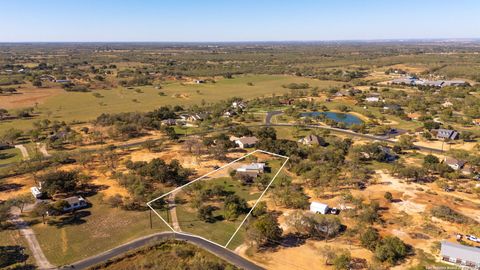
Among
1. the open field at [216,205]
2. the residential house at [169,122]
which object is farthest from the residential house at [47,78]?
the open field at [216,205]

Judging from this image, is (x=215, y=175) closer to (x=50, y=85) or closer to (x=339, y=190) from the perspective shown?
(x=339, y=190)

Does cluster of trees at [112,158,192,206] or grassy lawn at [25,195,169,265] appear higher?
cluster of trees at [112,158,192,206]

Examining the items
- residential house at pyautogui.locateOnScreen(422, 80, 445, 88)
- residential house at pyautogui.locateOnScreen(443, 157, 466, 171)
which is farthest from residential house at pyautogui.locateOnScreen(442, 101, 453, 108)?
residential house at pyautogui.locateOnScreen(443, 157, 466, 171)

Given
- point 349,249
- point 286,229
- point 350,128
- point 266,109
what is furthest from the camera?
point 266,109

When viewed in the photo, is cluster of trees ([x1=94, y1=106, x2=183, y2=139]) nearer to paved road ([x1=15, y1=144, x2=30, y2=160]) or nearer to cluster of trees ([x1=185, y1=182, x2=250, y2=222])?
paved road ([x1=15, y1=144, x2=30, y2=160])

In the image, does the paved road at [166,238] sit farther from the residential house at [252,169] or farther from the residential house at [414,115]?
the residential house at [414,115]

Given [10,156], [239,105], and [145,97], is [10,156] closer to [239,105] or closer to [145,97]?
[239,105]

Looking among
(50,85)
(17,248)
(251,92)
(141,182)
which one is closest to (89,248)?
(17,248)
